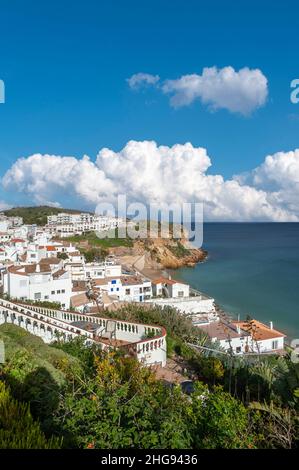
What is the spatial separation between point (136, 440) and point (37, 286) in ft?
71.7

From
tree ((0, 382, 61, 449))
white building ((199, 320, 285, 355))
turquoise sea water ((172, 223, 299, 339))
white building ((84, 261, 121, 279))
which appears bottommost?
turquoise sea water ((172, 223, 299, 339))

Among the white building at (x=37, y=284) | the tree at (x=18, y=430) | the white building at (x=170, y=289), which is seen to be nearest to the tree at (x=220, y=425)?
the tree at (x=18, y=430)

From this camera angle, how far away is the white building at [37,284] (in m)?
24.0

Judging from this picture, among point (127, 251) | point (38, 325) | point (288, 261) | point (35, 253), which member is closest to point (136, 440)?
point (38, 325)

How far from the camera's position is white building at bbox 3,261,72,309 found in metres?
24.0

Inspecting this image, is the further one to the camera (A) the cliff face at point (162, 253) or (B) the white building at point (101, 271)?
(A) the cliff face at point (162, 253)

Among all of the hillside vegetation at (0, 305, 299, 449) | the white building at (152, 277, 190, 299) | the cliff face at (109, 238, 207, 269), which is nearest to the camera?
the hillside vegetation at (0, 305, 299, 449)

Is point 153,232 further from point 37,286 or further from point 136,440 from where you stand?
point 136,440

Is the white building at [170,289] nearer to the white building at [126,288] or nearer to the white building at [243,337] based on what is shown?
the white building at [126,288]

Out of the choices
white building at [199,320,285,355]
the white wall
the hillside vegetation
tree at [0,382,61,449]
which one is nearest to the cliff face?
the white wall

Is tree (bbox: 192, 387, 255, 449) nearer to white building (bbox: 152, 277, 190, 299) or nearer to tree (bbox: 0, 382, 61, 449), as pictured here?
tree (bbox: 0, 382, 61, 449)

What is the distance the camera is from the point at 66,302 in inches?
1005
